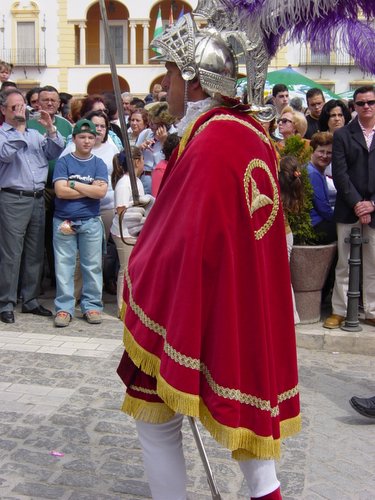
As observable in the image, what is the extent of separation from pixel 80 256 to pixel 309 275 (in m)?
2.23

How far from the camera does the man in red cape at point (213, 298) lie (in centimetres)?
247

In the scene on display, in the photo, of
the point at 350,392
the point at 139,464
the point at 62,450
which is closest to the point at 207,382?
the point at 139,464

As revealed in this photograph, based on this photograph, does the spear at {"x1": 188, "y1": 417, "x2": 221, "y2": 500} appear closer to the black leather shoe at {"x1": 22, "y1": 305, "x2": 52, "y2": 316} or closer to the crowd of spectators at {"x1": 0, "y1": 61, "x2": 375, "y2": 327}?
the crowd of spectators at {"x1": 0, "y1": 61, "x2": 375, "y2": 327}

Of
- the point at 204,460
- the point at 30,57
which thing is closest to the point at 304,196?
the point at 204,460

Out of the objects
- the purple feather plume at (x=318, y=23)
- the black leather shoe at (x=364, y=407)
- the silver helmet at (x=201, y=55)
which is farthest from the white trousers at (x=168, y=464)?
the black leather shoe at (x=364, y=407)

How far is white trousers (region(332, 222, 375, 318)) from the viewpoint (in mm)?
6691

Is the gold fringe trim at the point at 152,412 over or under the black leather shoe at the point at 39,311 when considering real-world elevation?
over

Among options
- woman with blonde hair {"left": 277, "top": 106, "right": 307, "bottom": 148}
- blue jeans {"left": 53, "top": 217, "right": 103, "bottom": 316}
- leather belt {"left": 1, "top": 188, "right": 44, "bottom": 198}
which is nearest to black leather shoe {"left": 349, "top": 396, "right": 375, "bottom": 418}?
blue jeans {"left": 53, "top": 217, "right": 103, "bottom": 316}

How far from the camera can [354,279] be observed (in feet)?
21.3

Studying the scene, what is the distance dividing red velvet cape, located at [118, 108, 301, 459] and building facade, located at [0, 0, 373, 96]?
39289mm

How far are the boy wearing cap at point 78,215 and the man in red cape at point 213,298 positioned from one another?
399 centimetres

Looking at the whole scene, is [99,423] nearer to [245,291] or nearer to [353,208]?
[245,291]

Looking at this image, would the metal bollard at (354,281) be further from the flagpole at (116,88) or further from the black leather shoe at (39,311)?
the flagpole at (116,88)

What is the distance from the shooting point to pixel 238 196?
2510mm
